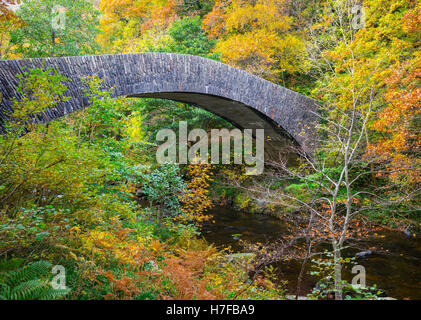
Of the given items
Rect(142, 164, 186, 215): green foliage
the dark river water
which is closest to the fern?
the dark river water

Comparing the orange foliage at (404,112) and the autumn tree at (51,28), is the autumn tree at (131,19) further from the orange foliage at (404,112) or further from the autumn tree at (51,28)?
the orange foliage at (404,112)

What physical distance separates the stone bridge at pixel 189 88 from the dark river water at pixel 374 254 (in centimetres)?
310

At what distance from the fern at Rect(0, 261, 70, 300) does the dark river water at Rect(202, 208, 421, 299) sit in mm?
4165

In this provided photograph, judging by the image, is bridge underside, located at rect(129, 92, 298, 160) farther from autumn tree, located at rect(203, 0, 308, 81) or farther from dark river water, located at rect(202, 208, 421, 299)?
dark river water, located at rect(202, 208, 421, 299)

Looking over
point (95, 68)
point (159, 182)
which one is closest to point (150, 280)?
point (159, 182)

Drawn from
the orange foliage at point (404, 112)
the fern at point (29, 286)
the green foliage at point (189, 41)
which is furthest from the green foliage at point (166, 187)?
the green foliage at point (189, 41)

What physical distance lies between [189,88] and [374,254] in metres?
6.43

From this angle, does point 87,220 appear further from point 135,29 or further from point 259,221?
point 135,29

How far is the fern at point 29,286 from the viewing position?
2.17 metres

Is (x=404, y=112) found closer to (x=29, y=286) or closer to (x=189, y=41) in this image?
(x=29, y=286)

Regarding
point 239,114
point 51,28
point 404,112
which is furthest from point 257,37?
point 51,28

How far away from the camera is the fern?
217 cm
